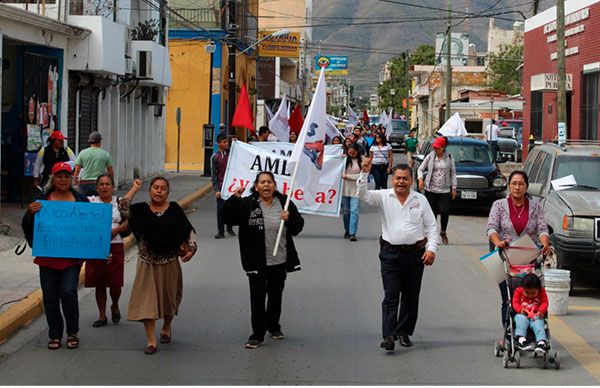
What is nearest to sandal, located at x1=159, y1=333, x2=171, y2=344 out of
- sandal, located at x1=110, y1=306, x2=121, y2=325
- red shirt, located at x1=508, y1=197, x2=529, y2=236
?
sandal, located at x1=110, y1=306, x2=121, y2=325

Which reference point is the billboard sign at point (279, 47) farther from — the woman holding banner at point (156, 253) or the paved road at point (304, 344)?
the woman holding banner at point (156, 253)

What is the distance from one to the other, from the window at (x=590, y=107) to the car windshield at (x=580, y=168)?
19.7 metres

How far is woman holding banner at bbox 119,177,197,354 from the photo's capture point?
8977 millimetres

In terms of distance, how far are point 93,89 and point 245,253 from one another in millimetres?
16959

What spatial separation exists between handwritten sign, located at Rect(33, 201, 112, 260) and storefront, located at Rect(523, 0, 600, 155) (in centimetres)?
2588

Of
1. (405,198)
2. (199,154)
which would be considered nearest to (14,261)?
(405,198)

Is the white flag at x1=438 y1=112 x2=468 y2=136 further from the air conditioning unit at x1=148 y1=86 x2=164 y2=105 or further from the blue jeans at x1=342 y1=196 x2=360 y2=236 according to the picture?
the blue jeans at x1=342 y1=196 x2=360 y2=236

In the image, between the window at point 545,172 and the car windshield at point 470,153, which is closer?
the window at point 545,172

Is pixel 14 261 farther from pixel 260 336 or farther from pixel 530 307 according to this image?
pixel 530 307

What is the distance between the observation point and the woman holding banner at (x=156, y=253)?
898 centimetres

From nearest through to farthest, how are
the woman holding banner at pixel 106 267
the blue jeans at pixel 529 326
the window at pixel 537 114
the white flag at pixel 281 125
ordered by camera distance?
the blue jeans at pixel 529 326, the woman holding banner at pixel 106 267, the white flag at pixel 281 125, the window at pixel 537 114

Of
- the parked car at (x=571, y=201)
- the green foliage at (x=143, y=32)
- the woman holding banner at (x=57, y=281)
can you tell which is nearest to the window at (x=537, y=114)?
the green foliage at (x=143, y=32)

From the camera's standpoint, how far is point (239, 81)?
169 feet

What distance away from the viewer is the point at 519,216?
9.16 metres
